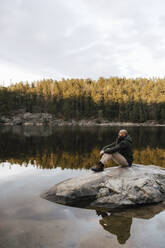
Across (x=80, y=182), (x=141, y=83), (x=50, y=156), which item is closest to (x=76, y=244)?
(x=80, y=182)

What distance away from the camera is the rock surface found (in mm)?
8414

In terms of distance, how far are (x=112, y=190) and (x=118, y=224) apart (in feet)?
6.54

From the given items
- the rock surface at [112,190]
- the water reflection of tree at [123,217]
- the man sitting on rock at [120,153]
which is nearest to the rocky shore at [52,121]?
the man sitting on rock at [120,153]

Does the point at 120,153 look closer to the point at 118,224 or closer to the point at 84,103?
the point at 118,224

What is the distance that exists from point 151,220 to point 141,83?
544 ft

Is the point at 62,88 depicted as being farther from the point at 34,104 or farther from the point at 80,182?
the point at 80,182

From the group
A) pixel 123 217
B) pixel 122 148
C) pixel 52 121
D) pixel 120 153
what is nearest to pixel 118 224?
pixel 123 217

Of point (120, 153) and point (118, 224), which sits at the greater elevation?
point (120, 153)

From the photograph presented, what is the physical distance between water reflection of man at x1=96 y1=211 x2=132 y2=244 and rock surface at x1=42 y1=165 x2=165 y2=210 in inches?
29.7

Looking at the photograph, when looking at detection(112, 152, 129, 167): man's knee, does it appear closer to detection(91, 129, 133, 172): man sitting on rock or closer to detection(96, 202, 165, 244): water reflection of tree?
detection(91, 129, 133, 172): man sitting on rock

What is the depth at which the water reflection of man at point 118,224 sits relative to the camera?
242 inches

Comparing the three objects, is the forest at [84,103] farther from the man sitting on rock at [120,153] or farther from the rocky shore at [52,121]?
the man sitting on rock at [120,153]

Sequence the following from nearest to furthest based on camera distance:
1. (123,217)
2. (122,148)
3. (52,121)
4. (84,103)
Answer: (123,217)
(122,148)
(52,121)
(84,103)

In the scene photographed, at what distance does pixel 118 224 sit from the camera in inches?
268
